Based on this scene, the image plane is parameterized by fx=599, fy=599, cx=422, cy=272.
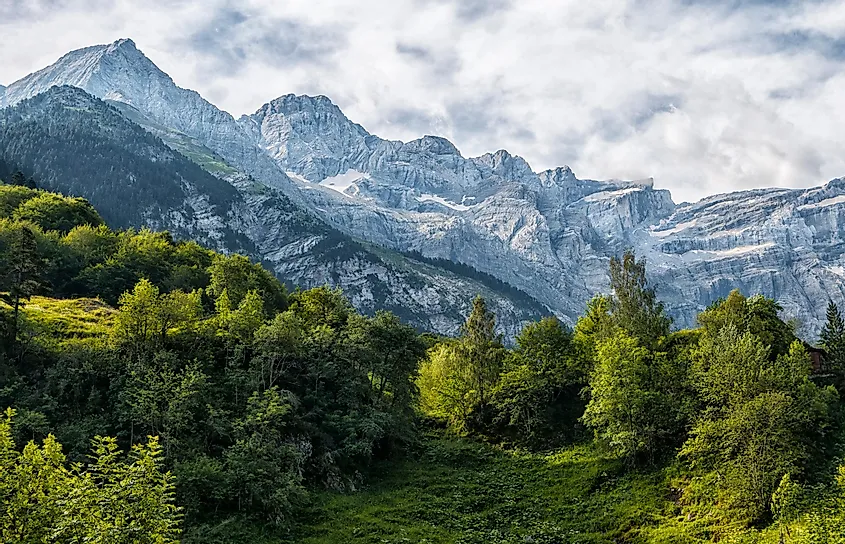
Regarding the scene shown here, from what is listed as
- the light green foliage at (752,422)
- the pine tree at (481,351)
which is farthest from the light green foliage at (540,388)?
the light green foliage at (752,422)

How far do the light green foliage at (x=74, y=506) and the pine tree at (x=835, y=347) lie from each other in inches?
2483

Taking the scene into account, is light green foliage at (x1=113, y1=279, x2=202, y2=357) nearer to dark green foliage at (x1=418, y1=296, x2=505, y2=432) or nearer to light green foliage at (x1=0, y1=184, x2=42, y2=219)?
dark green foliage at (x1=418, y1=296, x2=505, y2=432)

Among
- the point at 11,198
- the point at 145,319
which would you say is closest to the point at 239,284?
the point at 145,319

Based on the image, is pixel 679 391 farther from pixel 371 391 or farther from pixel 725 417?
pixel 371 391

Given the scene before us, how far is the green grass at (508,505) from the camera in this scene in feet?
136

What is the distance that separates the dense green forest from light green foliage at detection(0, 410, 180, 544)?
71 mm

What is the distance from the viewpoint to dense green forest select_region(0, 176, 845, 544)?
36.4m

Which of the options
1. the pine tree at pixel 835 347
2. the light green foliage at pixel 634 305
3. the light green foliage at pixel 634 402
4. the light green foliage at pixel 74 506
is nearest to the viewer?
the light green foliage at pixel 74 506

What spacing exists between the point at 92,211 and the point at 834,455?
390 ft

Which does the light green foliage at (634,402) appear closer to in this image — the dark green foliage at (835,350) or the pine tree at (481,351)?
the dark green foliage at (835,350)

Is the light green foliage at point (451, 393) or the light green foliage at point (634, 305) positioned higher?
the light green foliage at point (634, 305)

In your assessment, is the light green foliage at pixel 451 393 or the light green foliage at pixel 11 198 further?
the light green foliage at pixel 11 198

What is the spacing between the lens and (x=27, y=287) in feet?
169

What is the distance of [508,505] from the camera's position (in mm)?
49250
